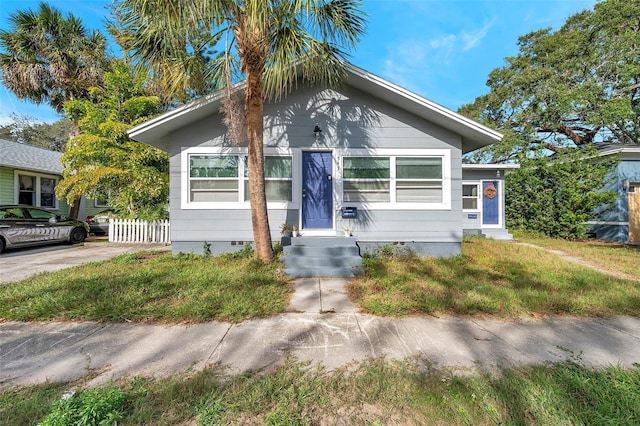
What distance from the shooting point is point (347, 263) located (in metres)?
5.46

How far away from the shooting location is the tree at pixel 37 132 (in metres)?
26.8

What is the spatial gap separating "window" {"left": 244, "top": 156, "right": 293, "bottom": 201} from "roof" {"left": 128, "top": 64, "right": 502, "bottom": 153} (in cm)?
159

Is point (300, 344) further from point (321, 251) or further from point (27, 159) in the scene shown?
point (27, 159)

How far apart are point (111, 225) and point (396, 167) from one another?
34.8ft

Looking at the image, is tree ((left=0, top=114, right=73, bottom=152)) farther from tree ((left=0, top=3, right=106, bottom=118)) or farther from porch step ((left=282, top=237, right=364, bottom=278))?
porch step ((left=282, top=237, right=364, bottom=278))

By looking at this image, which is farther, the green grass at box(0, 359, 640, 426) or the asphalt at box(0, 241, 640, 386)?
the asphalt at box(0, 241, 640, 386)

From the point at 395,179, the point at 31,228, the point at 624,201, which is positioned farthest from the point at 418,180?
the point at 31,228

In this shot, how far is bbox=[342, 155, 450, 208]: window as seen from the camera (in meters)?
6.72

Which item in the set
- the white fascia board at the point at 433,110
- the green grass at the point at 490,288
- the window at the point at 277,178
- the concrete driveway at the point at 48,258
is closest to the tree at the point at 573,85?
the white fascia board at the point at 433,110

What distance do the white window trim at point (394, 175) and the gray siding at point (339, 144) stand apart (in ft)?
0.35

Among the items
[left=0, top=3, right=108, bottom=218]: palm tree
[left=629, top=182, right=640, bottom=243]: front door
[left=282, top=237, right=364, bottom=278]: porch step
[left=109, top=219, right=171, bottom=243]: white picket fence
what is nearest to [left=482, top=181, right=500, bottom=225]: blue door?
[left=629, top=182, right=640, bottom=243]: front door

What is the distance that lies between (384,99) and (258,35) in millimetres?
3390

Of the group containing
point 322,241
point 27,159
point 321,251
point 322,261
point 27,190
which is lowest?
point 322,261

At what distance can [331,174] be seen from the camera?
22.1 feet
